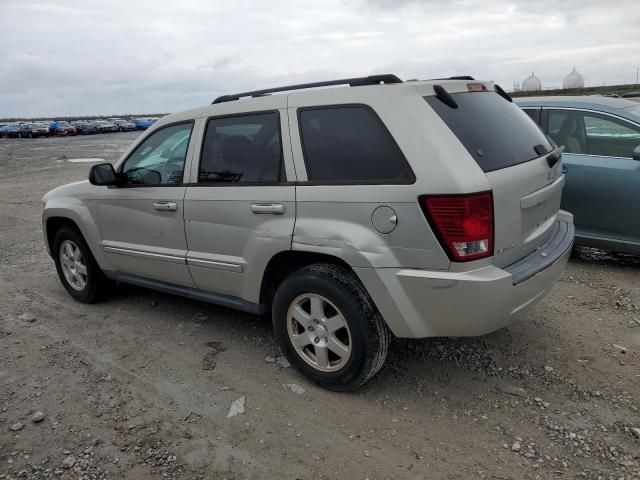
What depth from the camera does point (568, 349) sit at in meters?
3.76

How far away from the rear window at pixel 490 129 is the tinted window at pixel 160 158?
1.95m

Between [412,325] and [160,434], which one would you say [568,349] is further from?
[160,434]

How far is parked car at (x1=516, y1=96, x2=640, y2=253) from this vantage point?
200 inches

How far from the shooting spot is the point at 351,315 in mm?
3041

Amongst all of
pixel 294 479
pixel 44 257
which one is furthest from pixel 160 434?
pixel 44 257

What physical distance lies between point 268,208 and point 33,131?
183 feet

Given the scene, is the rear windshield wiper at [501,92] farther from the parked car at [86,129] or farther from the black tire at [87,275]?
the parked car at [86,129]

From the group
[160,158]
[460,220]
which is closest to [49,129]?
→ [160,158]

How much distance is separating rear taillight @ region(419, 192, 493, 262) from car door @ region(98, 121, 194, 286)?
6.47ft

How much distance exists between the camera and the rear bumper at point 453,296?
274 cm

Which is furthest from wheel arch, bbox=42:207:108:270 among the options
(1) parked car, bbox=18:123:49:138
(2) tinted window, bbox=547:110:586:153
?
(1) parked car, bbox=18:123:49:138

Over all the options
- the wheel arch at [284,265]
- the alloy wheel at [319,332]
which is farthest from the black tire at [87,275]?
the alloy wheel at [319,332]

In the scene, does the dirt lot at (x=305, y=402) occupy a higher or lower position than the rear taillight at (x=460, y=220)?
lower

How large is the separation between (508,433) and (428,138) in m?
1.68
